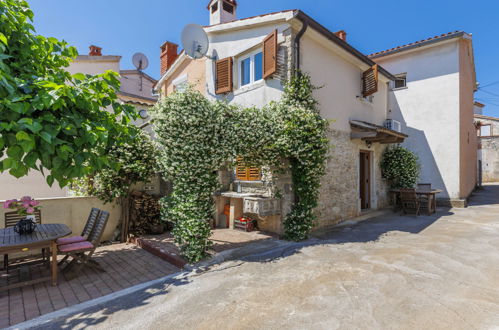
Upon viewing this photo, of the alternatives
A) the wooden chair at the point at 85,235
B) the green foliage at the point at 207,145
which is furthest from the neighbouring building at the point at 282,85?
the wooden chair at the point at 85,235

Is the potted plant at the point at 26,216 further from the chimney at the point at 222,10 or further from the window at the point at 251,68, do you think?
A: the chimney at the point at 222,10

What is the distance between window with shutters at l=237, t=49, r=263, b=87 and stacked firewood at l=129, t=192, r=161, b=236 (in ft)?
16.1

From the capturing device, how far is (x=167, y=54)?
13.8 m

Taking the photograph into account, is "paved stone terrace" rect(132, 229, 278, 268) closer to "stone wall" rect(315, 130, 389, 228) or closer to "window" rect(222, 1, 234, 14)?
"stone wall" rect(315, 130, 389, 228)

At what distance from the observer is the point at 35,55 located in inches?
172

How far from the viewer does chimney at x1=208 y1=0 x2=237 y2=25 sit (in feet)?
33.0

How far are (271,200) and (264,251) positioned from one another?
1365 mm

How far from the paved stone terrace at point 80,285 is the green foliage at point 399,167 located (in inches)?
391

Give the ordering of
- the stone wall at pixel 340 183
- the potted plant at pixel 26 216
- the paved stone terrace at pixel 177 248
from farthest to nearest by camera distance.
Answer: the stone wall at pixel 340 183, the paved stone terrace at pixel 177 248, the potted plant at pixel 26 216

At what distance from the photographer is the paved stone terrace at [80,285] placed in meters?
3.77

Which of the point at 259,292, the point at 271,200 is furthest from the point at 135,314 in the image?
the point at 271,200

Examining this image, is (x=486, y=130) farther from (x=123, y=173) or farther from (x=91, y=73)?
(x=91, y=73)

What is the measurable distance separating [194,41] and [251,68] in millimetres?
2063

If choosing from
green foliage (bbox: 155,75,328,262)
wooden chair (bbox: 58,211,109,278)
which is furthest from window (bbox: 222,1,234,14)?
wooden chair (bbox: 58,211,109,278)
